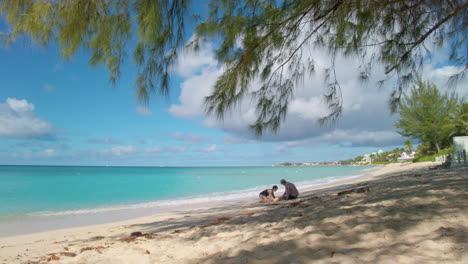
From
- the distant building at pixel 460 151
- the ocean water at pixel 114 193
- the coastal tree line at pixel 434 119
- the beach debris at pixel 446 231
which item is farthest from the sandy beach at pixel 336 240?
the coastal tree line at pixel 434 119

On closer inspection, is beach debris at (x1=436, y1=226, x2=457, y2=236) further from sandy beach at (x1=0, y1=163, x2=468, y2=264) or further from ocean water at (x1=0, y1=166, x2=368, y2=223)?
ocean water at (x1=0, y1=166, x2=368, y2=223)

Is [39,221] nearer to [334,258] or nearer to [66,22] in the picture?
[66,22]

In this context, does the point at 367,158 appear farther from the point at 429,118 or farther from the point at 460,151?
the point at 460,151

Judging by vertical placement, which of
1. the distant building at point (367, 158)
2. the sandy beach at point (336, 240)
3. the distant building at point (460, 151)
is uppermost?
the distant building at point (460, 151)

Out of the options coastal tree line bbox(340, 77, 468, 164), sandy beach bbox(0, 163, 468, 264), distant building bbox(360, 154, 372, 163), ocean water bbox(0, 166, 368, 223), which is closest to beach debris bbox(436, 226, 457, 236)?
sandy beach bbox(0, 163, 468, 264)

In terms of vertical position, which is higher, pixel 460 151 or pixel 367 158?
pixel 460 151

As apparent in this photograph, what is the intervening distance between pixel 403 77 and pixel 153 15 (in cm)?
407

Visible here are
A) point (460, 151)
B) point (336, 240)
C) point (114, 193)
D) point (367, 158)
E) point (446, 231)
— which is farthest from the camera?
point (367, 158)

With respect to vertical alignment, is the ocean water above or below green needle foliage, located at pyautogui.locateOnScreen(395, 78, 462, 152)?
below

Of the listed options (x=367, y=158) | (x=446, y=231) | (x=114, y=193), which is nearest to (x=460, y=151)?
(x=446, y=231)

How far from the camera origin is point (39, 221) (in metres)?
8.72

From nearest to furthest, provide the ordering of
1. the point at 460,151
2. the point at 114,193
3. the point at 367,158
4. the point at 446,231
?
the point at 446,231
the point at 460,151
the point at 114,193
the point at 367,158

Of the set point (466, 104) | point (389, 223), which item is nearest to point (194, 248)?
point (389, 223)

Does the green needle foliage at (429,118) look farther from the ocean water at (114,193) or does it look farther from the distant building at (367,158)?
the distant building at (367,158)
